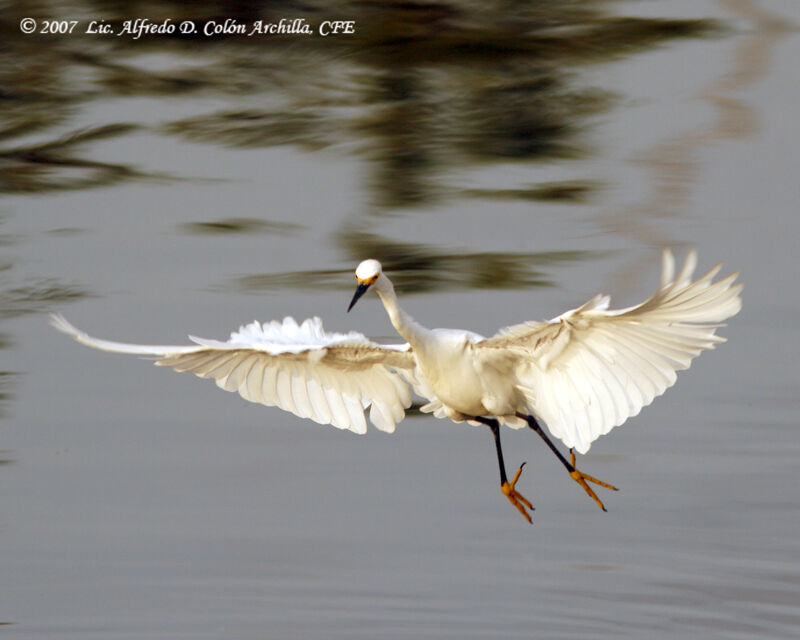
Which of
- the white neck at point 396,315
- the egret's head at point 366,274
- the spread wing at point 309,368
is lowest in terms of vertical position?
the spread wing at point 309,368

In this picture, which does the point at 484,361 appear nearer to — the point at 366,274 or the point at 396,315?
the point at 396,315

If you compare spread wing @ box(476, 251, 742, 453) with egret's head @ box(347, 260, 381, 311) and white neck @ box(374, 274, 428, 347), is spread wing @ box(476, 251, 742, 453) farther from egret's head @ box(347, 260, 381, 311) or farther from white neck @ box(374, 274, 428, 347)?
egret's head @ box(347, 260, 381, 311)

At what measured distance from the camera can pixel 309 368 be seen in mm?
6129

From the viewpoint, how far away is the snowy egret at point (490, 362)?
4.96m

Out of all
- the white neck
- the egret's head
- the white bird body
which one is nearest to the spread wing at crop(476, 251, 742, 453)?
the white bird body

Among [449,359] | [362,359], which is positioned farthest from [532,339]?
[362,359]

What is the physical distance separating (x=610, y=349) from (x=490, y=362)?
0.61 meters

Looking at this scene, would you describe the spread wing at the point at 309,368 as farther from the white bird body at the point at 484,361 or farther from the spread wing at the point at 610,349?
the spread wing at the point at 610,349

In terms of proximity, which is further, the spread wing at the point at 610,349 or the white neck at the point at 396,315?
the white neck at the point at 396,315

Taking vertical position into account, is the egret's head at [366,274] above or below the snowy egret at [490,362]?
above

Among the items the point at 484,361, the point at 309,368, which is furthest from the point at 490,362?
the point at 309,368

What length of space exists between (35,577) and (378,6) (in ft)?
23.0

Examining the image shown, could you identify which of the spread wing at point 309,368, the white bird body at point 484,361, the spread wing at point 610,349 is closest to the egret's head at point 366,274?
the white bird body at point 484,361

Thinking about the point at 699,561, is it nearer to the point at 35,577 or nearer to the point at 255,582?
the point at 255,582
